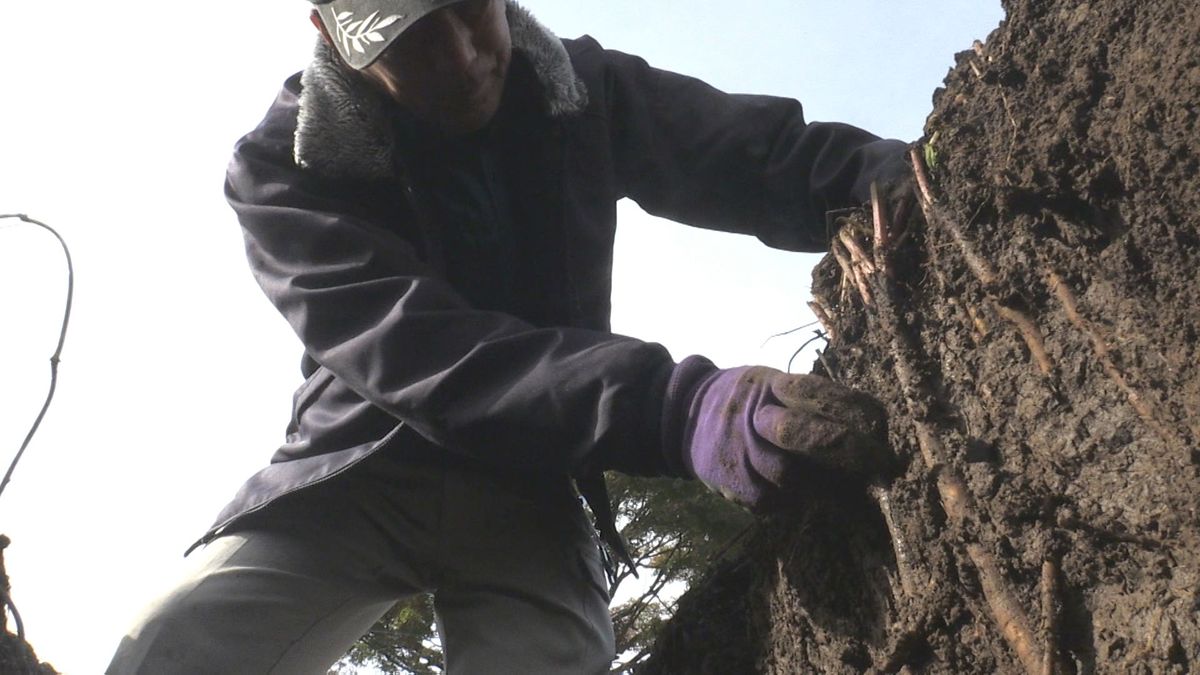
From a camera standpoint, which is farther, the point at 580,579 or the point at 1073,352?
the point at 580,579

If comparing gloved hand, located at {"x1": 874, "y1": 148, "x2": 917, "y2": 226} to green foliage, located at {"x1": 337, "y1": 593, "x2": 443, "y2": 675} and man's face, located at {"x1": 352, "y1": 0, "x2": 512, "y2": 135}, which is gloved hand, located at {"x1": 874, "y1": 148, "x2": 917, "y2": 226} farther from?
green foliage, located at {"x1": 337, "y1": 593, "x2": 443, "y2": 675}

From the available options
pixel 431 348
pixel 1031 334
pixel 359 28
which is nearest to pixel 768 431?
pixel 1031 334

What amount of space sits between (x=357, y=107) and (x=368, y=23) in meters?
0.19

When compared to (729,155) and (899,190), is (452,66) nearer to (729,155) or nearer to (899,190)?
(729,155)

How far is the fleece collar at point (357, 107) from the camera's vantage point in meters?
2.22

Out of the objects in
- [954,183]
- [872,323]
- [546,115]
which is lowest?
[872,323]

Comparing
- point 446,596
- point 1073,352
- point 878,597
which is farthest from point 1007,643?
point 446,596

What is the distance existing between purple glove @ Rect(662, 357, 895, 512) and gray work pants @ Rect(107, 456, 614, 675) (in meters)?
0.83

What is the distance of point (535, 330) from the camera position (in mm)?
1814

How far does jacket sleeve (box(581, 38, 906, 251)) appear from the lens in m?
2.14

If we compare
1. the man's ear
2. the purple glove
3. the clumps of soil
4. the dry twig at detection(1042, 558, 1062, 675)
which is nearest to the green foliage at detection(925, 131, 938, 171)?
the purple glove

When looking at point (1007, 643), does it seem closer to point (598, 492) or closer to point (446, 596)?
point (598, 492)

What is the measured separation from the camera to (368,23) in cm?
216

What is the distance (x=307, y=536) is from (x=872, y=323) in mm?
1257
